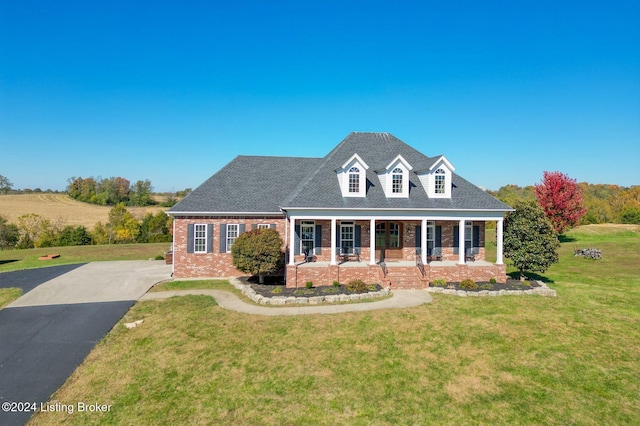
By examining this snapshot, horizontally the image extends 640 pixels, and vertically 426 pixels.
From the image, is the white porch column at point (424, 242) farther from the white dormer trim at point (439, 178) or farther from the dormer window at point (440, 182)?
the dormer window at point (440, 182)

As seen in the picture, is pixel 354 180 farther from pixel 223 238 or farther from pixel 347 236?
pixel 223 238

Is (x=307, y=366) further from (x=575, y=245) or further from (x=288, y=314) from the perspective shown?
(x=575, y=245)

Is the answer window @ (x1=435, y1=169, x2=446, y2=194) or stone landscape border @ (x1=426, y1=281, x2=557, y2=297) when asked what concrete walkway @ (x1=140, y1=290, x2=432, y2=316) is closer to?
→ stone landscape border @ (x1=426, y1=281, x2=557, y2=297)

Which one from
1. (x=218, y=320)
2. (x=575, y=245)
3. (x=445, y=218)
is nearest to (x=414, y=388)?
(x=218, y=320)

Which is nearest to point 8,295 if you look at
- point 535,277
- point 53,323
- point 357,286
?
point 53,323

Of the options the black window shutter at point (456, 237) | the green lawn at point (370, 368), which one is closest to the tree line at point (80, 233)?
the green lawn at point (370, 368)

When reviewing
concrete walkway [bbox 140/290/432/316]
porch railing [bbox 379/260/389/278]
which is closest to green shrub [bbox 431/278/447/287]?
concrete walkway [bbox 140/290/432/316]
